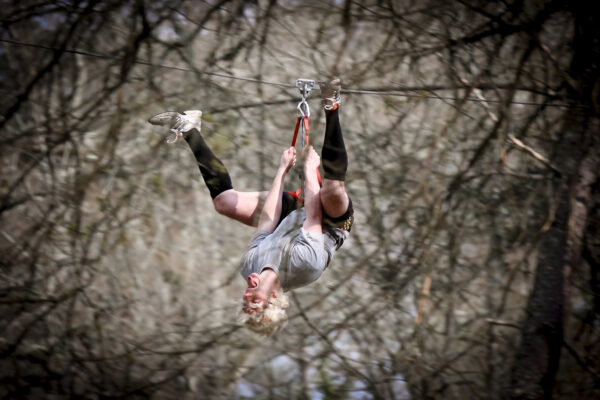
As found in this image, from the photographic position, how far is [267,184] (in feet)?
10.8

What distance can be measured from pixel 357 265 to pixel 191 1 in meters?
1.47

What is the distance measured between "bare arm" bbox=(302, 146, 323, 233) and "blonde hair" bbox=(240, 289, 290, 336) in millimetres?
223

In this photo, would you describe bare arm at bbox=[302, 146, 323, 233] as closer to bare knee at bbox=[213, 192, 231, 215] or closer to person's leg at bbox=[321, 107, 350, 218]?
person's leg at bbox=[321, 107, 350, 218]

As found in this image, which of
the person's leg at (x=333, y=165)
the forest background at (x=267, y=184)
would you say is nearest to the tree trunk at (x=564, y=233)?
the forest background at (x=267, y=184)

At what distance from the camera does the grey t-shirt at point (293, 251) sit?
2105mm

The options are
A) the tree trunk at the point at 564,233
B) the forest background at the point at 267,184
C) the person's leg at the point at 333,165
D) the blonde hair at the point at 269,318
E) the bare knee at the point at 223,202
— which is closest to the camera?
the person's leg at the point at 333,165

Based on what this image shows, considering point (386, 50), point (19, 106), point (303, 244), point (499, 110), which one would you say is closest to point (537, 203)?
point (499, 110)

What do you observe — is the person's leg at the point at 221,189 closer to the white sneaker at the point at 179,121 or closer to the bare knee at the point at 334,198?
the white sneaker at the point at 179,121

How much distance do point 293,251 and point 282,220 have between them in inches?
6.5

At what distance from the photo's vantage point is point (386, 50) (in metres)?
3.36

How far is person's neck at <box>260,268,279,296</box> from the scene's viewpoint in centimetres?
211

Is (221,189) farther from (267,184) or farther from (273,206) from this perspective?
(267,184)

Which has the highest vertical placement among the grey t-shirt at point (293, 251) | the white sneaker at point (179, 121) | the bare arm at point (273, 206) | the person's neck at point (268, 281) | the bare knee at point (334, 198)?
the white sneaker at point (179, 121)

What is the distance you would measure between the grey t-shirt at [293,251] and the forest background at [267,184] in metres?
1.11
